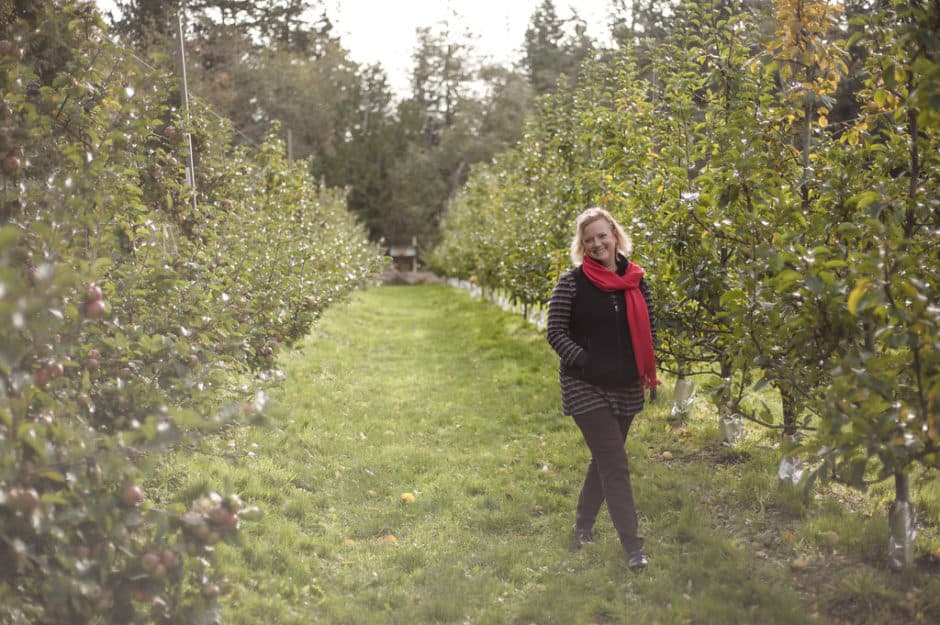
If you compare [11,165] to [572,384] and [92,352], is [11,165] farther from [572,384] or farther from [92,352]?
[572,384]

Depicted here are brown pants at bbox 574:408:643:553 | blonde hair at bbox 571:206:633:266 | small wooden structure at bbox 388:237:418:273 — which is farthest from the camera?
small wooden structure at bbox 388:237:418:273

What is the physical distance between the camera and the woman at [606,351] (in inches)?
184

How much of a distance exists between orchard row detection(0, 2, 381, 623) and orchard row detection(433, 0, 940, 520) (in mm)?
2576

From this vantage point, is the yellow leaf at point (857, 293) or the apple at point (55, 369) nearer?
the apple at point (55, 369)

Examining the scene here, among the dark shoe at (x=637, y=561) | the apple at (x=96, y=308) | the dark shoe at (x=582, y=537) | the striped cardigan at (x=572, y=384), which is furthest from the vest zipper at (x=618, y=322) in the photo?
the apple at (x=96, y=308)

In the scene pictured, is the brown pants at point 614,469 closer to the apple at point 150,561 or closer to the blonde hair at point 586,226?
the blonde hair at point 586,226

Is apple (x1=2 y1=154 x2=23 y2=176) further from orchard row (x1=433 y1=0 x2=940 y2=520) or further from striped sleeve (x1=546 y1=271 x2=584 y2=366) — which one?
orchard row (x1=433 y1=0 x2=940 y2=520)

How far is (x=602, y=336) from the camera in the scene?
4766 mm

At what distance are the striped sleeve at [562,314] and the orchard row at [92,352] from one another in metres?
1.91

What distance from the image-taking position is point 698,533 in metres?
5.15

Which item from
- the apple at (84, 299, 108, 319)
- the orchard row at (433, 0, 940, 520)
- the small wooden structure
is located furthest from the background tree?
the apple at (84, 299, 108, 319)

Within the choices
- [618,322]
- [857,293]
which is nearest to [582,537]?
[618,322]

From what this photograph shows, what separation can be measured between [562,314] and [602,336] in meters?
0.29

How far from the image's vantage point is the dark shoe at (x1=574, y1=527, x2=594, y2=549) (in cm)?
518
